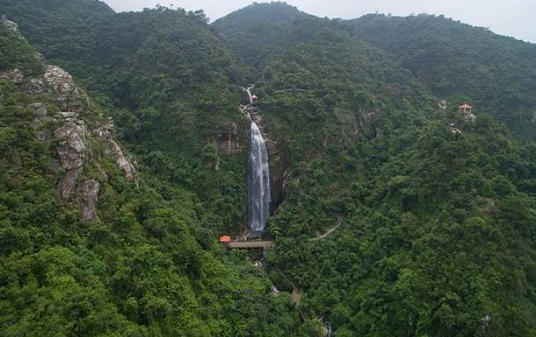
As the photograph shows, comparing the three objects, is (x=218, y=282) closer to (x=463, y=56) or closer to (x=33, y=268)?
(x=33, y=268)

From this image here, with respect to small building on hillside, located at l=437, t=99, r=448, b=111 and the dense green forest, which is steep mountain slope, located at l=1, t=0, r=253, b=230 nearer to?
the dense green forest

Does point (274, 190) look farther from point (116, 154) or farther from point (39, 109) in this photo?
point (39, 109)

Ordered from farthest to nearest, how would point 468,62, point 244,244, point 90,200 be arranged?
point 468,62 → point 244,244 → point 90,200

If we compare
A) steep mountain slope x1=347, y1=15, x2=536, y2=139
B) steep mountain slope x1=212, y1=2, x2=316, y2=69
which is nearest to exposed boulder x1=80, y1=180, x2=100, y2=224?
steep mountain slope x1=347, y1=15, x2=536, y2=139

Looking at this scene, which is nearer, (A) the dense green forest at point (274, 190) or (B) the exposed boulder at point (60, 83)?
(A) the dense green forest at point (274, 190)

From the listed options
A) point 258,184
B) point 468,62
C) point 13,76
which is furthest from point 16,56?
point 468,62

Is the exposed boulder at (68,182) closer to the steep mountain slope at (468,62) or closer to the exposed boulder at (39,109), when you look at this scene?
the exposed boulder at (39,109)

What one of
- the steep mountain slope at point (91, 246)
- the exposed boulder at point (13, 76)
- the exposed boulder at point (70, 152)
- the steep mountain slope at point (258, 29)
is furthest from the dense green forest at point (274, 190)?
the steep mountain slope at point (258, 29)
